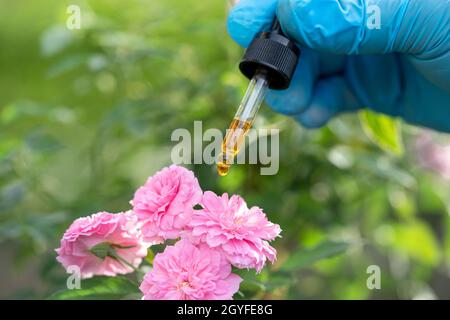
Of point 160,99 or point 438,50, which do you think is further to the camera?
point 160,99

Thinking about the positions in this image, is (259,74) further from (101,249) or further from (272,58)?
(101,249)

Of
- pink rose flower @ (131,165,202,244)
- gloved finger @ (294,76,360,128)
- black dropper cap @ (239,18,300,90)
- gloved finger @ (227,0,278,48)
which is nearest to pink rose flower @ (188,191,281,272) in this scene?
pink rose flower @ (131,165,202,244)

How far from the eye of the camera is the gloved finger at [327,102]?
2.99ft

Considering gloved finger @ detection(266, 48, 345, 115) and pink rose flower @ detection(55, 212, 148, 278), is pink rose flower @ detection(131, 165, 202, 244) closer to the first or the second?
pink rose flower @ detection(55, 212, 148, 278)

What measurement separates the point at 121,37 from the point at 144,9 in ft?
0.53

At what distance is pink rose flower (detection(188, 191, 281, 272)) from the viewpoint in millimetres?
Answer: 534

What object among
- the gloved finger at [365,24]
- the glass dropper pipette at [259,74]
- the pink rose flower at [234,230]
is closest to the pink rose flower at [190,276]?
the pink rose flower at [234,230]

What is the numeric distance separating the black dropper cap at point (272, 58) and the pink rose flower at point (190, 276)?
20 cm

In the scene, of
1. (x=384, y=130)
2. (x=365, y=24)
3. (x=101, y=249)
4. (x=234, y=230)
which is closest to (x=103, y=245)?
(x=101, y=249)

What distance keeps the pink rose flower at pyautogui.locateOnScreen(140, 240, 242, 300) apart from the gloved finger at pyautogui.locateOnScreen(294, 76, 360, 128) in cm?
41

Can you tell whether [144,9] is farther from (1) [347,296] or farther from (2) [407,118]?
(1) [347,296]

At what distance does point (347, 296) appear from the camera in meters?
1.17

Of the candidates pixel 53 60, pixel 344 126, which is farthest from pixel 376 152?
pixel 53 60

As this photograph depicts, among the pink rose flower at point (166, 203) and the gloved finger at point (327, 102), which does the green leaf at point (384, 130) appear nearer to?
the gloved finger at point (327, 102)
